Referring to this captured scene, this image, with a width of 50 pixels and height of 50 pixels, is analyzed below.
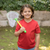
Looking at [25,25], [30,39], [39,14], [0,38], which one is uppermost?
[25,25]

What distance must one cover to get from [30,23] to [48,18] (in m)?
3.82

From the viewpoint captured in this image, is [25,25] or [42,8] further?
[42,8]

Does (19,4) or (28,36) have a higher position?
(28,36)

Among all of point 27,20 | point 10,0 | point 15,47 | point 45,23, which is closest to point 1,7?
point 10,0

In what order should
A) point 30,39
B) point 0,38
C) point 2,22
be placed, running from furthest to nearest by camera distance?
point 2,22
point 0,38
point 30,39

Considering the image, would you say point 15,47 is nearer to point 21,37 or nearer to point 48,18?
point 21,37

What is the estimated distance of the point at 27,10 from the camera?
1.60m

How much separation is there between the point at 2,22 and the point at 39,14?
77.1 inches

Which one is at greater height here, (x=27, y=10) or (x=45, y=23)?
(x=27, y=10)

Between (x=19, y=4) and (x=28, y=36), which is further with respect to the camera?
(x=19, y=4)

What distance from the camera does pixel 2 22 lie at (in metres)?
5.02

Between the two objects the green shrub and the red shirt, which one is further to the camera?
the green shrub

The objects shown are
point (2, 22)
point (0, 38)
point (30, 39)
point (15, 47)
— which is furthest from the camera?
point (2, 22)

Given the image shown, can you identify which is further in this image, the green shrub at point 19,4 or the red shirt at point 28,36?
the green shrub at point 19,4
